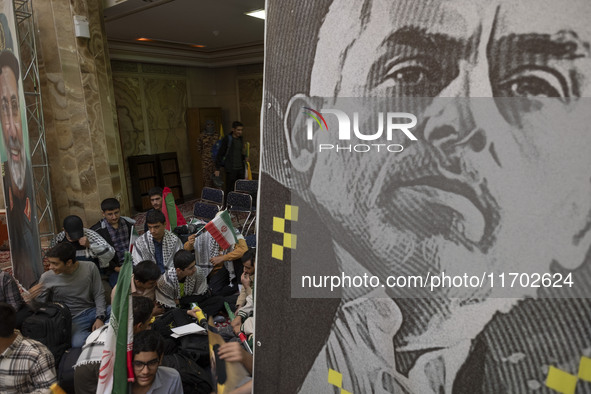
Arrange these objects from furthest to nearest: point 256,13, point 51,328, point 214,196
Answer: point 214,196
point 256,13
point 51,328

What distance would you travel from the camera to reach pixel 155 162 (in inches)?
354

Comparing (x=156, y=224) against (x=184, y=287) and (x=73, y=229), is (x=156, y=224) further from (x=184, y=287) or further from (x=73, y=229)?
(x=73, y=229)

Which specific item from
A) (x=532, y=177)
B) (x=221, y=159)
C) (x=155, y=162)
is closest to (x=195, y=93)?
(x=155, y=162)

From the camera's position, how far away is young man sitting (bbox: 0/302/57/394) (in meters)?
2.04

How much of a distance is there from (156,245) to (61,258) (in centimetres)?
85

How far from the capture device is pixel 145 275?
300 cm

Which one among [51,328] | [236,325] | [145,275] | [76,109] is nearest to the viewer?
[51,328]

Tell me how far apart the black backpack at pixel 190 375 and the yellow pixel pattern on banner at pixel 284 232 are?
1.43 m

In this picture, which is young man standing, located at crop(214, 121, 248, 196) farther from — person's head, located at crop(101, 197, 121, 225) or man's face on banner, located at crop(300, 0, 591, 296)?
man's face on banner, located at crop(300, 0, 591, 296)

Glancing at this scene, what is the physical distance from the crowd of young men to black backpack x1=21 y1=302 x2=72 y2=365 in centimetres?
18

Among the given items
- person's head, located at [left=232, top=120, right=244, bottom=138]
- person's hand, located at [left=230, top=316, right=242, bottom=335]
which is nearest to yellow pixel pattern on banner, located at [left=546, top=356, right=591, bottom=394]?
person's hand, located at [left=230, top=316, right=242, bottom=335]

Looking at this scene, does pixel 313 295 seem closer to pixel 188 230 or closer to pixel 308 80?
pixel 308 80

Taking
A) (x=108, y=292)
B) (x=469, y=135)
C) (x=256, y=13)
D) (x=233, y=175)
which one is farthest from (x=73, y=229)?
(x=233, y=175)

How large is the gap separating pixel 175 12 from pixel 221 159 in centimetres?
276
